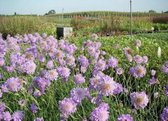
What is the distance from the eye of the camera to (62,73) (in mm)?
2861

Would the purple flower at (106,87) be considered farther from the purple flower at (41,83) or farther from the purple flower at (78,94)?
the purple flower at (41,83)

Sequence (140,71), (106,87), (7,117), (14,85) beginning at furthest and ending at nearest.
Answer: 1. (140,71)
2. (14,85)
3. (7,117)
4. (106,87)

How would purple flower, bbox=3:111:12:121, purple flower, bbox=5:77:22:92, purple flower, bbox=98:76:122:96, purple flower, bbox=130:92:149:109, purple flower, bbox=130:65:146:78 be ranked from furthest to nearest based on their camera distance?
purple flower, bbox=130:65:146:78 → purple flower, bbox=5:77:22:92 → purple flower, bbox=3:111:12:121 → purple flower, bbox=98:76:122:96 → purple flower, bbox=130:92:149:109

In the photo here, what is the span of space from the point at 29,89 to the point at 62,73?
0.29m

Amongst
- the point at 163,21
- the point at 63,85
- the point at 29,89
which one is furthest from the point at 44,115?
the point at 163,21

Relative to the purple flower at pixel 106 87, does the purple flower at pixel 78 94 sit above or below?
below

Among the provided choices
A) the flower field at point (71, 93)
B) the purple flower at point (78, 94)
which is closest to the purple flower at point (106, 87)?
the flower field at point (71, 93)

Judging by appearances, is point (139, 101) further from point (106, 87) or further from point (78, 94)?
point (78, 94)

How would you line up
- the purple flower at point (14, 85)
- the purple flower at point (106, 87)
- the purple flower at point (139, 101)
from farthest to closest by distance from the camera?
1. the purple flower at point (14, 85)
2. the purple flower at point (106, 87)
3. the purple flower at point (139, 101)

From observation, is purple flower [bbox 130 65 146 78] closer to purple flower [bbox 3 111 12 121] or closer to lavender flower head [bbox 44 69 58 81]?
lavender flower head [bbox 44 69 58 81]

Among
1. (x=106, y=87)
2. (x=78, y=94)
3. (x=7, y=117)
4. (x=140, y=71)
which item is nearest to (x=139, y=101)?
(x=106, y=87)

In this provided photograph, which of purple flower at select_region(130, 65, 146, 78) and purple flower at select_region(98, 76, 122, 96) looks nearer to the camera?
purple flower at select_region(98, 76, 122, 96)

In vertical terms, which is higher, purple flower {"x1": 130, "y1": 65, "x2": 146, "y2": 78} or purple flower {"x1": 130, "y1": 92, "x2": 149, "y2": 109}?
purple flower {"x1": 130, "y1": 65, "x2": 146, "y2": 78}

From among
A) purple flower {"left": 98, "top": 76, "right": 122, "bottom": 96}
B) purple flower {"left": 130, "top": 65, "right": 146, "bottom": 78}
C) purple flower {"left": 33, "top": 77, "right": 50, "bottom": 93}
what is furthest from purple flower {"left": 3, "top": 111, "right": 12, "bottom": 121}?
purple flower {"left": 130, "top": 65, "right": 146, "bottom": 78}
